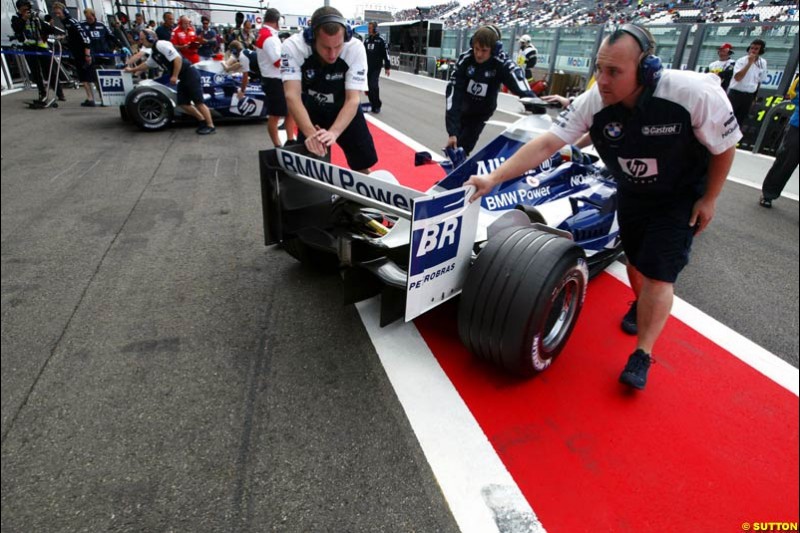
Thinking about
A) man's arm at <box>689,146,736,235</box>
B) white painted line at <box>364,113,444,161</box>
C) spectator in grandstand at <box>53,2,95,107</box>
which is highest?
spectator in grandstand at <box>53,2,95,107</box>

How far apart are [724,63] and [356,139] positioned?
16.0 ft

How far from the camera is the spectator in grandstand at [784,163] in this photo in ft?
16.2

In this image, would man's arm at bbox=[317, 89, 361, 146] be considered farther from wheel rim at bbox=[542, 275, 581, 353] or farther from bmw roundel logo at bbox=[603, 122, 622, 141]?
wheel rim at bbox=[542, 275, 581, 353]

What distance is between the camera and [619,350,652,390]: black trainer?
85.2 inches

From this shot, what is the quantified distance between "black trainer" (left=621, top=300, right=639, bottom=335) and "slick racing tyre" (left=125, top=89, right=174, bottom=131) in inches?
292

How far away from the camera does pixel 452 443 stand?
1833mm

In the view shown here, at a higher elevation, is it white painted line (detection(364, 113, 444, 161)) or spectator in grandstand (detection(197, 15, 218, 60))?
spectator in grandstand (detection(197, 15, 218, 60))

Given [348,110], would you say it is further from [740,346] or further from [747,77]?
[747,77]

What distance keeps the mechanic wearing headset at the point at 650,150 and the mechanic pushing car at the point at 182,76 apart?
19.8ft

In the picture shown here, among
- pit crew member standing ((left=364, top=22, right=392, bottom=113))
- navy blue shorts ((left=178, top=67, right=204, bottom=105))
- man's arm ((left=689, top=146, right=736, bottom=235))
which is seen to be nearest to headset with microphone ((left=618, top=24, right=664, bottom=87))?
man's arm ((left=689, top=146, right=736, bottom=235))

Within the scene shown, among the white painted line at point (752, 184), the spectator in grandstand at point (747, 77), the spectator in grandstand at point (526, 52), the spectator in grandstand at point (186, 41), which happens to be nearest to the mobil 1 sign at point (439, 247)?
the spectator in grandstand at point (747, 77)

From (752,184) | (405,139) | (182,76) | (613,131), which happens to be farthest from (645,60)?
(182,76)

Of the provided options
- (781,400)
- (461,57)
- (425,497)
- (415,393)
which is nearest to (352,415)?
(415,393)

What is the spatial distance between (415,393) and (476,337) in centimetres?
39
